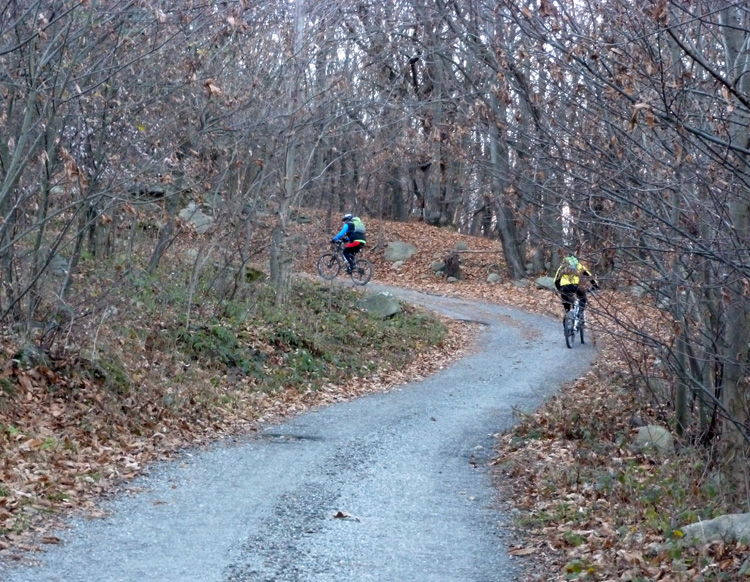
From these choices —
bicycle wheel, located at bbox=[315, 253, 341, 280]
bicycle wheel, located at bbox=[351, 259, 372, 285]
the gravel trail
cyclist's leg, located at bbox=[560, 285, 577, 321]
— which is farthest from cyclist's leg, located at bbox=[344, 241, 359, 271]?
cyclist's leg, located at bbox=[560, 285, 577, 321]

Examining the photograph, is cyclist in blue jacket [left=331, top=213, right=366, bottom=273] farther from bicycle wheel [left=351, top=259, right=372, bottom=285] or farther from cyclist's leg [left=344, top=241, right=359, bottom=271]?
bicycle wheel [left=351, top=259, right=372, bottom=285]

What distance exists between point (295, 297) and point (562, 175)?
1318cm

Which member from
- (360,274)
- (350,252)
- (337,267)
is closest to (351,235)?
(350,252)

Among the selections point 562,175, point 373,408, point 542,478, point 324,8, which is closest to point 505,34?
point 562,175

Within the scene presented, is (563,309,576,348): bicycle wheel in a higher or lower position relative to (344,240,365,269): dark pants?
lower

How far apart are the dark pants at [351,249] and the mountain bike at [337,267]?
12cm

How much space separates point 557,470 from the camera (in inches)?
408

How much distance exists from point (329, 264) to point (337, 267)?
254mm

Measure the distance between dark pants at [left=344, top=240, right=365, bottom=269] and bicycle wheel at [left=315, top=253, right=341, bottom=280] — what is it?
0.27 metres

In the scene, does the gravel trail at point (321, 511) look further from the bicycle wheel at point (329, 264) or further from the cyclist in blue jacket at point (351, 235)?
the bicycle wheel at point (329, 264)

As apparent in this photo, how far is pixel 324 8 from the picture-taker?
17469mm

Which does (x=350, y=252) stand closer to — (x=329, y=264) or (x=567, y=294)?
(x=329, y=264)

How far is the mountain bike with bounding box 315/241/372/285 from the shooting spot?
2662cm

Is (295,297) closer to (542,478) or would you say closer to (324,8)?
(324,8)
